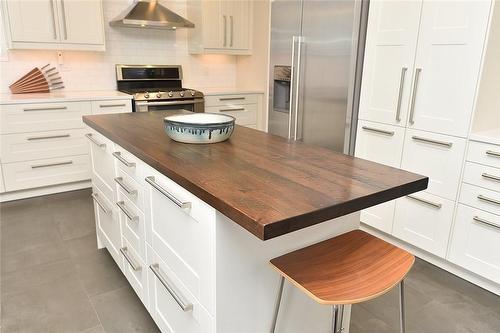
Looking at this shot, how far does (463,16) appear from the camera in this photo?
2.18 meters

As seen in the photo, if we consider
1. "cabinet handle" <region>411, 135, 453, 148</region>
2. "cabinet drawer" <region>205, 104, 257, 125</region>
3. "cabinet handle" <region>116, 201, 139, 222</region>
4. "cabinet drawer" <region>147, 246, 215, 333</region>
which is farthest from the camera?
"cabinet drawer" <region>205, 104, 257, 125</region>

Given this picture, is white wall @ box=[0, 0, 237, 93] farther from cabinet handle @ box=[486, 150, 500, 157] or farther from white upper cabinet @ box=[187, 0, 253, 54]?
cabinet handle @ box=[486, 150, 500, 157]

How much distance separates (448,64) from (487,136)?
0.50m

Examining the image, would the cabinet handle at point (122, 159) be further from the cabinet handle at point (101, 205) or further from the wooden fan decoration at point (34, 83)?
the wooden fan decoration at point (34, 83)

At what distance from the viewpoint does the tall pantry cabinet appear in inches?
87.5

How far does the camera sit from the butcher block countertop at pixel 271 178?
101cm

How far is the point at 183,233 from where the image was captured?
1.35 m

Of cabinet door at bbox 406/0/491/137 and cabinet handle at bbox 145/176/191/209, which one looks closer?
cabinet handle at bbox 145/176/191/209

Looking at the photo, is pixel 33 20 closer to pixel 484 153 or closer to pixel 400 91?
pixel 400 91

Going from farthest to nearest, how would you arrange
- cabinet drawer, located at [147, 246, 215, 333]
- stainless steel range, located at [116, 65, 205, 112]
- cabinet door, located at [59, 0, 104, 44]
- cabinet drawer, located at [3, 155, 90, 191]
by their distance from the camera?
stainless steel range, located at [116, 65, 205, 112]
cabinet door, located at [59, 0, 104, 44]
cabinet drawer, located at [3, 155, 90, 191]
cabinet drawer, located at [147, 246, 215, 333]

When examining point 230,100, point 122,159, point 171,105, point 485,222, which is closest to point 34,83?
point 171,105

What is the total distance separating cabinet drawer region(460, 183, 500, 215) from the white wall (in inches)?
137

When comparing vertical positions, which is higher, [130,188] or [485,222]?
[130,188]

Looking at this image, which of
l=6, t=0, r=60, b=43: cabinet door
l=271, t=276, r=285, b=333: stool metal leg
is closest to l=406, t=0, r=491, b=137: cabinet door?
l=271, t=276, r=285, b=333: stool metal leg
